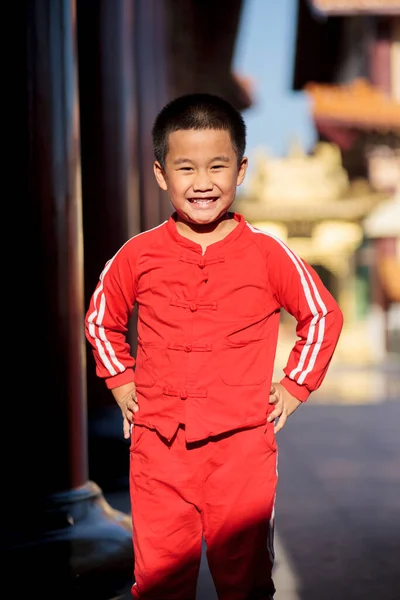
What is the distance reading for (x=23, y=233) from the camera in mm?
2646

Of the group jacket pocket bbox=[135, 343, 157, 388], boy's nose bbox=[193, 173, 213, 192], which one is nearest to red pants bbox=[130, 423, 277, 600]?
jacket pocket bbox=[135, 343, 157, 388]

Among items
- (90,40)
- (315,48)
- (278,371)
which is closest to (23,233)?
(90,40)

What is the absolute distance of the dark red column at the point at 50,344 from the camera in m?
2.64

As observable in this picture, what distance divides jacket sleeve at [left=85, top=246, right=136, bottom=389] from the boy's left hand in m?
0.35

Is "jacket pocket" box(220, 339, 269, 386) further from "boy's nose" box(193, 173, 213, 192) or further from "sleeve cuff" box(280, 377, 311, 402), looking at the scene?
"boy's nose" box(193, 173, 213, 192)

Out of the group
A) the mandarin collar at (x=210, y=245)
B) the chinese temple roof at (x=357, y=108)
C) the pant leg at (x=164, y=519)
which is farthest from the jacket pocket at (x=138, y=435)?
the chinese temple roof at (x=357, y=108)

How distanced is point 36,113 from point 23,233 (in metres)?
0.35

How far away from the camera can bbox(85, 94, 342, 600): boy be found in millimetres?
2057

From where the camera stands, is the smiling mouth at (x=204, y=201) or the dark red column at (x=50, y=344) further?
the dark red column at (x=50, y=344)

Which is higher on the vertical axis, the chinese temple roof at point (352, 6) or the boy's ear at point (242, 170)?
the chinese temple roof at point (352, 6)

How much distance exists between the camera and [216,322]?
2080mm

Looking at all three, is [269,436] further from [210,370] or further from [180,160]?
[180,160]

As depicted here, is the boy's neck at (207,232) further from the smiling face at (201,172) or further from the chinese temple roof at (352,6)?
the chinese temple roof at (352,6)

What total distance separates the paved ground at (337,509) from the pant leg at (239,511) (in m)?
0.71
